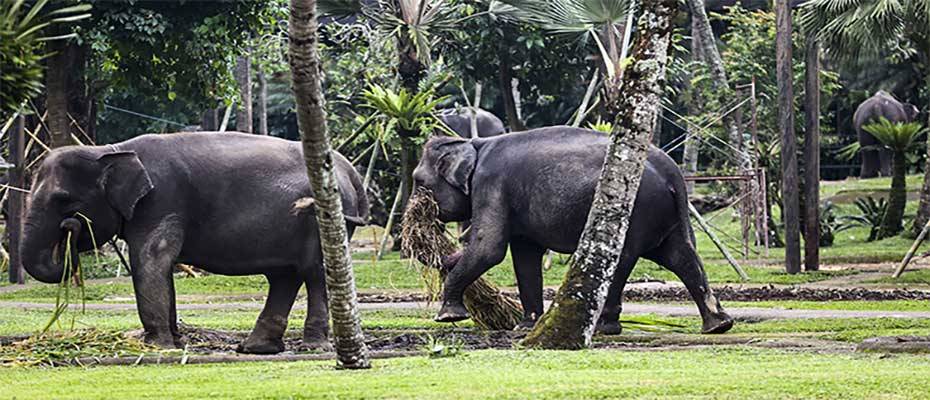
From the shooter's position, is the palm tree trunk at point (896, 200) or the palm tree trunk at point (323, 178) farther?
the palm tree trunk at point (896, 200)

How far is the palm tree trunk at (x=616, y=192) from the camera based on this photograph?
15008mm

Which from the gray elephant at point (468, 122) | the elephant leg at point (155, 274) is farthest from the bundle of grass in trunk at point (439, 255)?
the gray elephant at point (468, 122)

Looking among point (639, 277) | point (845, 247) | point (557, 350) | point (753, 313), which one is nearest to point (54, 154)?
point (557, 350)

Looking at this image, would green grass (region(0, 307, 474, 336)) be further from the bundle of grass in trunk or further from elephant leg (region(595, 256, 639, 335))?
elephant leg (region(595, 256, 639, 335))

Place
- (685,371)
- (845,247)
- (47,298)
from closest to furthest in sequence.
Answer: (685,371)
(47,298)
(845,247)

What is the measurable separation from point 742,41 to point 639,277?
500 inches

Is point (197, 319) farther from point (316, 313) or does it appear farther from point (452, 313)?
point (316, 313)

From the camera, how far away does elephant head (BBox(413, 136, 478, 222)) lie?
19.0 m

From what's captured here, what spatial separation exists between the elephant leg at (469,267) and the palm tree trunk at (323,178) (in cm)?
487

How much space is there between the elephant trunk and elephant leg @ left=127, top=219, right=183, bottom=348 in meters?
0.59

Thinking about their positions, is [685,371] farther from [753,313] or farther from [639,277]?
[639,277]

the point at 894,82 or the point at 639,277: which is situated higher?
the point at 894,82

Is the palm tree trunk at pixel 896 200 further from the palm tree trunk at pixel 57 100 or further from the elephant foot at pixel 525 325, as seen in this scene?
the palm tree trunk at pixel 57 100

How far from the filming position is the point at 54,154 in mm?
16250
